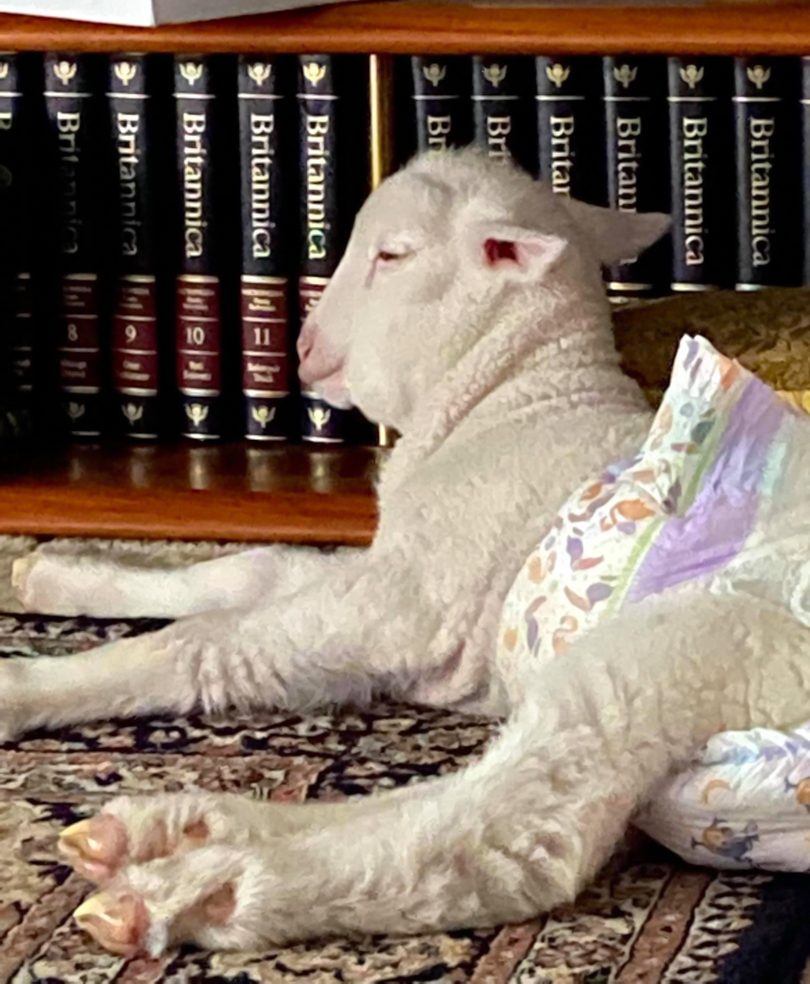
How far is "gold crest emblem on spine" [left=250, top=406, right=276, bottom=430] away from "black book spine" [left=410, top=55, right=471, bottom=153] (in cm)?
25

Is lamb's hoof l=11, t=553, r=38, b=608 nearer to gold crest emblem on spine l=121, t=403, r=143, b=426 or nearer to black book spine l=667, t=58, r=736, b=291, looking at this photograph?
gold crest emblem on spine l=121, t=403, r=143, b=426

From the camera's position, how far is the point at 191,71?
1.67 m

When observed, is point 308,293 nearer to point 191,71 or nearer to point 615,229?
point 191,71

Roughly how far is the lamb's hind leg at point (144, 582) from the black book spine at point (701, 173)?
0.38 metres

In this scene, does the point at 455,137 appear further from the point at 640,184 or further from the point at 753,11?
the point at 753,11

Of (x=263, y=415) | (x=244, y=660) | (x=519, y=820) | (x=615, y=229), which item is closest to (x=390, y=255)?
(x=615, y=229)

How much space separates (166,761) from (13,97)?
688 millimetres

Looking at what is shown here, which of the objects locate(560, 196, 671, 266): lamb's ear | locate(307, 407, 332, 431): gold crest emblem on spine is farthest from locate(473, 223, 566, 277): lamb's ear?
locate(307, 407, 332, 431): gold crest emblem on spine

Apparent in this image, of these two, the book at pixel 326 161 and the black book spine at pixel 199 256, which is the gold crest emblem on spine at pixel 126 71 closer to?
the black book spine at pixel 199 256

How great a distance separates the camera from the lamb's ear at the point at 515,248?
51.8 inches

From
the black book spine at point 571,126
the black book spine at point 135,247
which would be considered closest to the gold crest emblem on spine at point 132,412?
the black book spine at point 135,247

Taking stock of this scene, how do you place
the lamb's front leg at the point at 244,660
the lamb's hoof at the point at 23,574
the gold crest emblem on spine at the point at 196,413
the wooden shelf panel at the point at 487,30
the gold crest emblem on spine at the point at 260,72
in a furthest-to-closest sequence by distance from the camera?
the gold crest emblem on spine at the point at 196,413 < the gold crest emblem on spine at the point at 260,72 < the lamb's hoof at the point at 23,574 < the wooden shelf panel at the point at 487,30 < the lamb's front leg at the point at 244,660

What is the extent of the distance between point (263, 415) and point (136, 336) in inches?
4.9

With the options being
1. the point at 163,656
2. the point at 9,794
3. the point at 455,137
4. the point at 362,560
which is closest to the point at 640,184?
the point at 455,137
